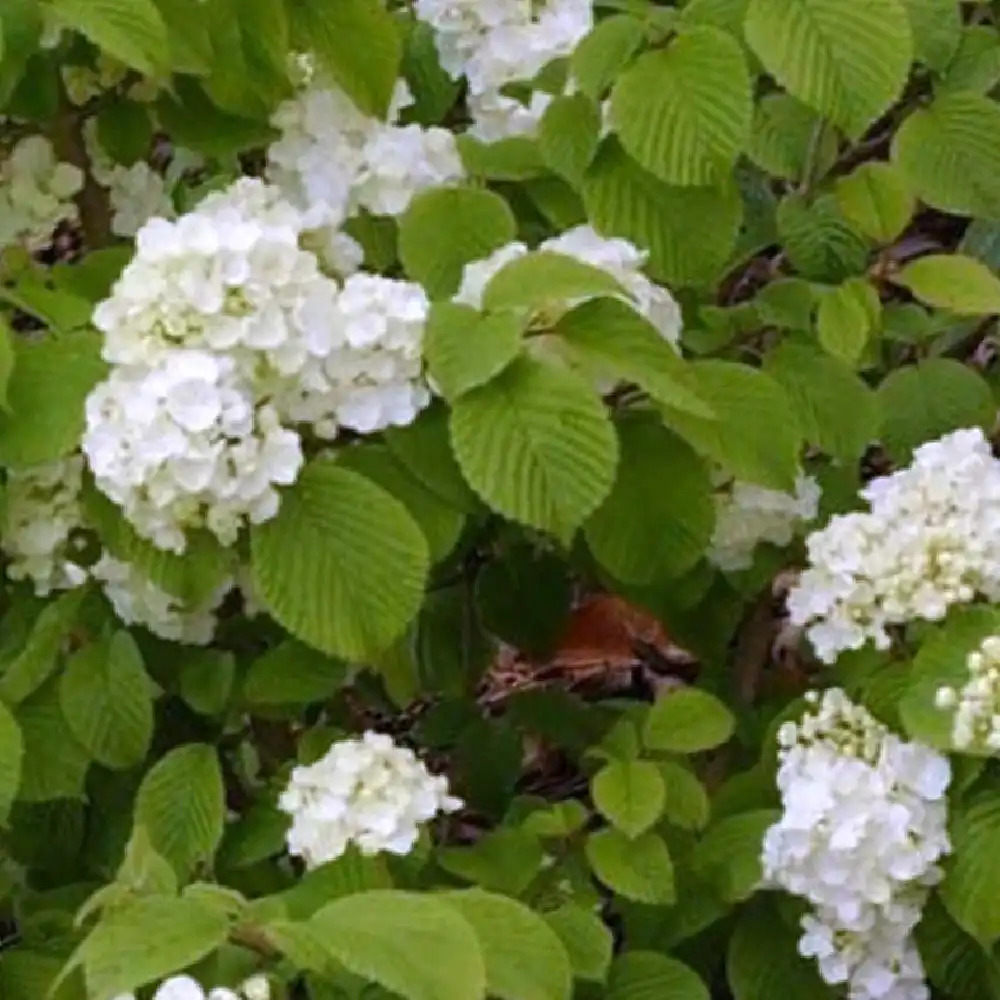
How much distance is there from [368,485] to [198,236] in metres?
0.19

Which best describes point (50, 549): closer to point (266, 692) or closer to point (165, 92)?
point (266, 692)

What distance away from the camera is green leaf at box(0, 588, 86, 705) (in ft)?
5.84

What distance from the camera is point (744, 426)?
5.56 feet

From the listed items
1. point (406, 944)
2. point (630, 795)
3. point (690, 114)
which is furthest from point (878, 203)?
point (406, 944)

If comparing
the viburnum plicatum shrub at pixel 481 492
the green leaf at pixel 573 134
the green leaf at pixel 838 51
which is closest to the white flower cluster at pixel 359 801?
the viburnum plicatum shrub at pixel 481 492

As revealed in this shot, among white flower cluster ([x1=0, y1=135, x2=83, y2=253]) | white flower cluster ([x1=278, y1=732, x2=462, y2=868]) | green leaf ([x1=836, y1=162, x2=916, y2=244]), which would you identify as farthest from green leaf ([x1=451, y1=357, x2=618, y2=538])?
white flower cluster ([x1=0, y1=135, x2=83, y2=253])

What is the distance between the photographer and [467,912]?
144cm

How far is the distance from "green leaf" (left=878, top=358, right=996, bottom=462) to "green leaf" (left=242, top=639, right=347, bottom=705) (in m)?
0.50

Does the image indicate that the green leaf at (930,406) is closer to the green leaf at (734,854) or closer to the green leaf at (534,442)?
the green leaf at (734,854)

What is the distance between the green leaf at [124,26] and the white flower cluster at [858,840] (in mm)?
624

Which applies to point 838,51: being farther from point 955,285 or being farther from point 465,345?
point 465,345

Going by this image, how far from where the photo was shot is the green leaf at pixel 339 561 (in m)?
1.58

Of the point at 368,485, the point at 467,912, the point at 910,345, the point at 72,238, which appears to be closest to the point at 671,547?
the point at 368,485

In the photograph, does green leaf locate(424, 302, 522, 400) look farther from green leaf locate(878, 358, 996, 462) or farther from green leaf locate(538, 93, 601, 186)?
green leaf locate(878, 358, 996, 462)
